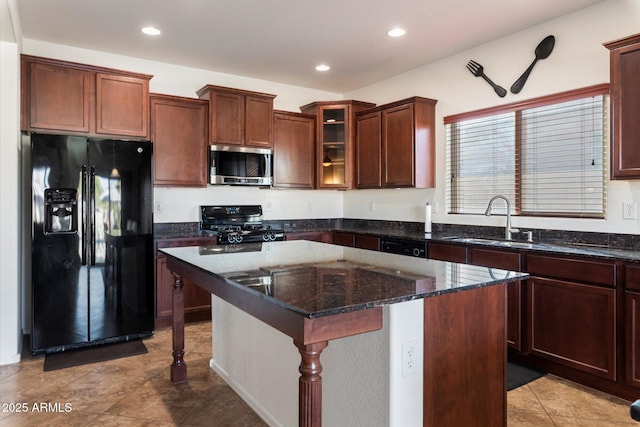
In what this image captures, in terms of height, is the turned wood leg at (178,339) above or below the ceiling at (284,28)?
below

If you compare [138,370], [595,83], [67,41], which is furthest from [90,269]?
[595,83]

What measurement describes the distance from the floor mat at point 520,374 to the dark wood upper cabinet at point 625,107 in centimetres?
143

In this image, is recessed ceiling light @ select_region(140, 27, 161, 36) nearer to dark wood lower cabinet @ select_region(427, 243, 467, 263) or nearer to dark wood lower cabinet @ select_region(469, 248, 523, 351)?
dark wood lower cabinet @ select_region(427, 243, 467, 263)

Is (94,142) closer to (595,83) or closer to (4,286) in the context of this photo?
(4,286)

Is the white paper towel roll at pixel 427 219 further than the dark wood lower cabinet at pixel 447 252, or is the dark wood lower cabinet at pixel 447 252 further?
the white paper towel roll at pixel 427 219

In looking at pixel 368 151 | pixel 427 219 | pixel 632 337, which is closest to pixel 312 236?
pixel 368 151

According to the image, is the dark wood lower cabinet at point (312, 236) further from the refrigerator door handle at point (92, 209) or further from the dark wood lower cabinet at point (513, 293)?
the dark wood lower cabinet at point (513, 293)

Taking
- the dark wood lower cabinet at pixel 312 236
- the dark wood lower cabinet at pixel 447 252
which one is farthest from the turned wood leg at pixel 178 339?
the dark wood lower cabinet at pixel 447 252

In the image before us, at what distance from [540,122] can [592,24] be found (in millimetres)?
775

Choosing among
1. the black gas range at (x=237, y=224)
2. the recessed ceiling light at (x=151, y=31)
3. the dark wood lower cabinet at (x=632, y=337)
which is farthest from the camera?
the black gas range at (x=237, y=224)

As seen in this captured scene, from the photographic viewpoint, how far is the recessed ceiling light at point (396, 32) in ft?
11.6

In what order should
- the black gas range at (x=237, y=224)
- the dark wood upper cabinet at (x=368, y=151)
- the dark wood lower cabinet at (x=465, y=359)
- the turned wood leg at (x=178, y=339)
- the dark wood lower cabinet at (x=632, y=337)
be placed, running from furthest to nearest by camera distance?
the dark wood upper cabinet at (x=368, y=151)
the black gas range at (x=237, y=224)
the turned wood leg at (x=178, y=339)
the dark wood lower cabinet at (x=632, y=337)
the dark wood lower cabinet at (x=465, y=359)

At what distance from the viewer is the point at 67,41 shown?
386cm

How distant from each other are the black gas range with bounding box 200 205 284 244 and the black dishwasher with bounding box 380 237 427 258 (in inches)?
44.4
